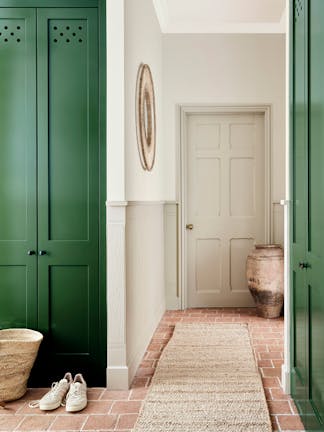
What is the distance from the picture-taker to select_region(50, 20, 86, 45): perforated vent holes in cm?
287

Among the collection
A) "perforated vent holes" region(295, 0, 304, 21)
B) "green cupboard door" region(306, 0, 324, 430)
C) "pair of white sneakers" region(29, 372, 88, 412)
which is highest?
"perforated vent holes" region(295, 0, 304, 21)

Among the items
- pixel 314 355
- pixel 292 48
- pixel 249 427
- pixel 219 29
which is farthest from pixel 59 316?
pixel 219 29

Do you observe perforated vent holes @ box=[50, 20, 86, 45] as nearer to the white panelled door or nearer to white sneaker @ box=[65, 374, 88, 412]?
white sneaker @ box=[65, 374, 88, 412]

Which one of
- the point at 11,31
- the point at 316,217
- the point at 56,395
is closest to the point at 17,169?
the point at 11,31

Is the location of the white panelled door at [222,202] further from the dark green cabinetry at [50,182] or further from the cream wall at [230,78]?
the dark green cabinetry at [50,182]

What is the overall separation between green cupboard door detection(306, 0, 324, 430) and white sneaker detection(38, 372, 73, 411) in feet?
4.42

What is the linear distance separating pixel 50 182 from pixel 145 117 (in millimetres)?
1228

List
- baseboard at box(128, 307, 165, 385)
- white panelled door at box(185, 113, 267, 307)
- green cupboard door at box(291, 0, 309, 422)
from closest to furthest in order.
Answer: green cupboard door at box(291, 0, 309, 422) < baseboard at box(128, 307, 165, 385) < white panelled door at box(185, 113, 267, 307)

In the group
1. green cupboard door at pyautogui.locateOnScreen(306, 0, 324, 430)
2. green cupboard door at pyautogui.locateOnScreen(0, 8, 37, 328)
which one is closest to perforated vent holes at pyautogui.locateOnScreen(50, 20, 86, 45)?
green cupboard door at pyautogui.locateOnScreen(0, 8, 37, 328)

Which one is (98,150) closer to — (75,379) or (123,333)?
(123,333)

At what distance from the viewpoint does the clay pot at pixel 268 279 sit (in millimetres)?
4520

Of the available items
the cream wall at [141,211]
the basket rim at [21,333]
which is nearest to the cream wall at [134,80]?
the cream wall at [141,211]

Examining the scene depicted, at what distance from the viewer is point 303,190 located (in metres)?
2.28

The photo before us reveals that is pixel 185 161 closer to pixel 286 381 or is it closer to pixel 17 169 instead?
pixel 17 169
